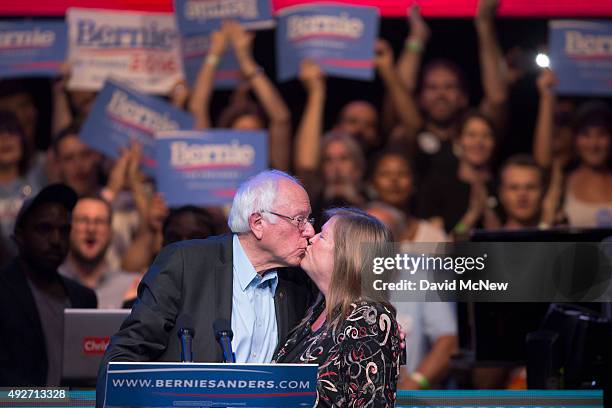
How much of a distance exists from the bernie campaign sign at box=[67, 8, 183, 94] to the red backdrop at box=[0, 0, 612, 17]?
0.09 m

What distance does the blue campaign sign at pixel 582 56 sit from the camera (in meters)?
7.43

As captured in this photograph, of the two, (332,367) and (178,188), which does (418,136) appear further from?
(332,367)

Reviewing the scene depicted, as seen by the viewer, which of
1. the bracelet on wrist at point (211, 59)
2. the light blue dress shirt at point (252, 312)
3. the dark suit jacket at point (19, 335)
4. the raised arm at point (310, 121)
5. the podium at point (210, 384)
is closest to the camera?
the podium at point (210, 384)

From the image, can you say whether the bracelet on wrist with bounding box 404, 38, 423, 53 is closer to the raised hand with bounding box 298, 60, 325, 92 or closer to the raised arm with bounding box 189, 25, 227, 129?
the raised hand with bounding box 298, 60, 325, 92

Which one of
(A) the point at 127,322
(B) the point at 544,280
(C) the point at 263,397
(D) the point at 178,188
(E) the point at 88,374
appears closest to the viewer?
(C) the point at 263,397

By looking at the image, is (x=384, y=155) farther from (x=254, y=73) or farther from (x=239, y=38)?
(x=239, y=38)

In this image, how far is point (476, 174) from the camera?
24.0 feet

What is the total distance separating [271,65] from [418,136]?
120cm

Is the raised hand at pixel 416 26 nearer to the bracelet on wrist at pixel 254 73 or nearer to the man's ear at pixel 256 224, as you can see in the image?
the bracelet on wrist at pixel 254 73

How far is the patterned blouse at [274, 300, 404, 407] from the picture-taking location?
3041mm

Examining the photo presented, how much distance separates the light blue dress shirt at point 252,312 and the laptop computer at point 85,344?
93cm

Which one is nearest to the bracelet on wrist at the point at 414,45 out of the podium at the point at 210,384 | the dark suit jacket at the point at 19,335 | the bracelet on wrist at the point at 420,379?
the bracelet on wrist at the point at 420,379

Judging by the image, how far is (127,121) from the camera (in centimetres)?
738

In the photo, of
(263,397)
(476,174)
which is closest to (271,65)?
(476,174)
